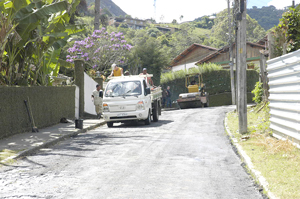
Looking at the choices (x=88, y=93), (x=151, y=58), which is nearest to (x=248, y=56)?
(x=151, y=58)

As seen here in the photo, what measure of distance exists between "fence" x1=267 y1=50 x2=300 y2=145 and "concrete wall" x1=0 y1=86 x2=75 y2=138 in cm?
828

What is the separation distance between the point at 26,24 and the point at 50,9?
1210 mm

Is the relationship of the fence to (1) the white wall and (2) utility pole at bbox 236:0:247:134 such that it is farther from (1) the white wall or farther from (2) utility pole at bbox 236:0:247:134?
(1) the white wall

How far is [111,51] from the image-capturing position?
109ft

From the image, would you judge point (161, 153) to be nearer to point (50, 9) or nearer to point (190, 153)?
point (190, 153)

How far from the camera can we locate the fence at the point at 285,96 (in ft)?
29.0

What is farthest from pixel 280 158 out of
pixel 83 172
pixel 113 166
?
pixel 83 172

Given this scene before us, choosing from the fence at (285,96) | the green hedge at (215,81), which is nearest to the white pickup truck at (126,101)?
the fence at (285,96)

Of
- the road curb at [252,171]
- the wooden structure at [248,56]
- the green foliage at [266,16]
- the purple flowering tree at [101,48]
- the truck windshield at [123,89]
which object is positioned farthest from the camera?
the green foliage at [266,16]

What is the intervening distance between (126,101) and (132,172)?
9377mm

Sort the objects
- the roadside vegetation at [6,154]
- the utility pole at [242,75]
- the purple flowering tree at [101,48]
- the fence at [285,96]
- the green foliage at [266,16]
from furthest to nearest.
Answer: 1. the green foliage at [266,16]
2. the purple flowering tree at [101,48]
3. the utility pole at [242,75]
4. the fence at [285,96]
5. the roadside vegetation at [6,154]

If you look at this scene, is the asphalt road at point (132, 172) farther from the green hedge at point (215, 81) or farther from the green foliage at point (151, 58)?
the green foliage at point (151, 58)

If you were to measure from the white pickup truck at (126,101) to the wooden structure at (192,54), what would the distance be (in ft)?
130

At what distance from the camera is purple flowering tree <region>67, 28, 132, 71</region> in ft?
107
